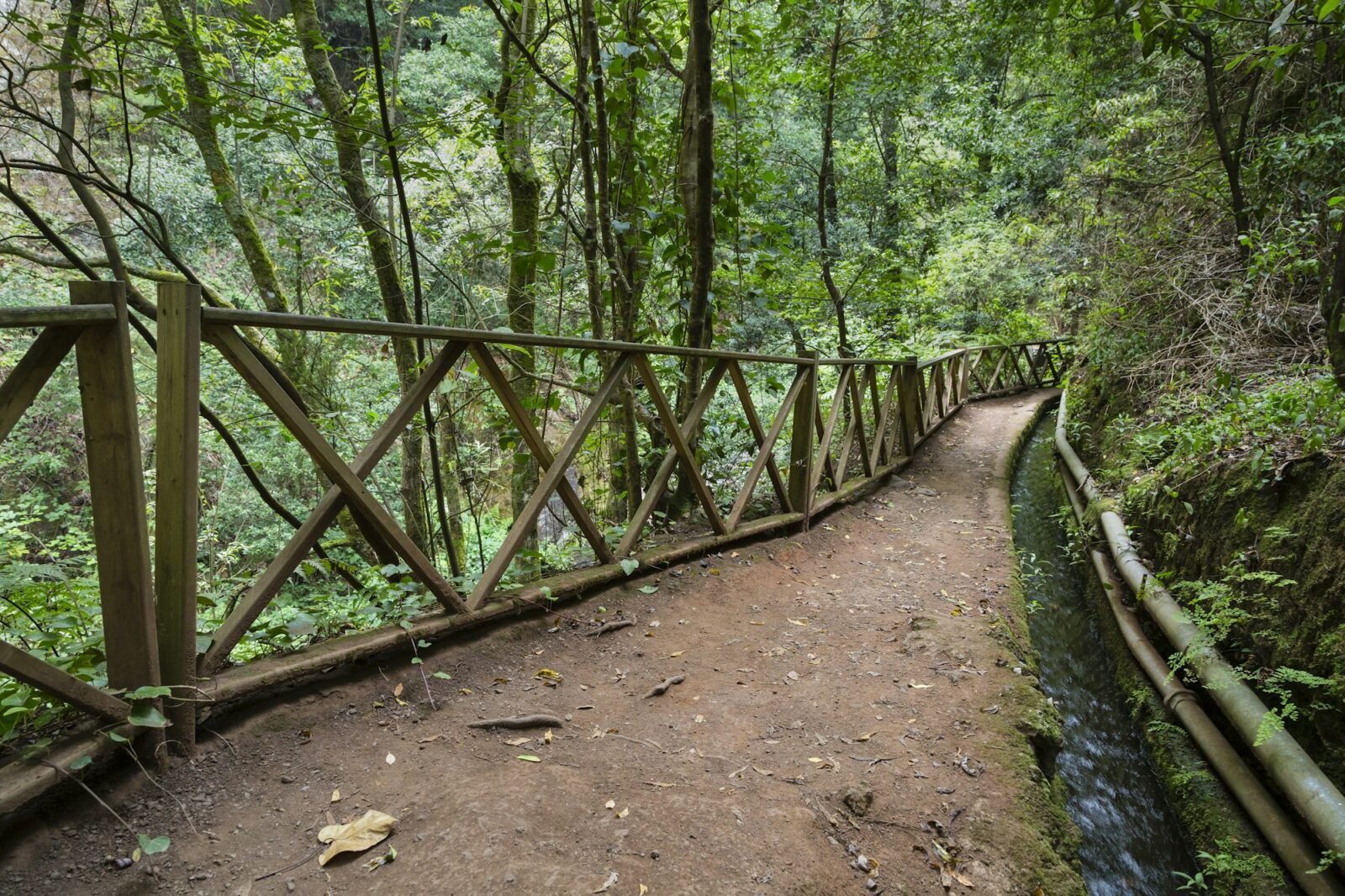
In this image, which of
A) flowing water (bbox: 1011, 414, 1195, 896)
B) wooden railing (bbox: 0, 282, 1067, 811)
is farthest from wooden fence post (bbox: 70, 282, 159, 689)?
flowing water (bbox: 1011, 414, 1195, 896)

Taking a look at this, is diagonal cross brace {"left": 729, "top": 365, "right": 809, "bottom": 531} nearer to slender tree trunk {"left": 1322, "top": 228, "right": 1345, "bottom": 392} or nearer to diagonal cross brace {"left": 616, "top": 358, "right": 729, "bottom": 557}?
diagonal cross brace {"left": 616, "top": 358, "right": 729, "bottom": 557}

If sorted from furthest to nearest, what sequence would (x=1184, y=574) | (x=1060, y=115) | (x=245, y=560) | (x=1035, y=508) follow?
(x=1060, y=115) < (x=245, y=560) < (x=1035, y=508) < (x=1184, y=574)

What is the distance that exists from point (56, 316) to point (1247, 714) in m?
4.44

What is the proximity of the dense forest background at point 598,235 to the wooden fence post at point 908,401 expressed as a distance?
1.89 meters

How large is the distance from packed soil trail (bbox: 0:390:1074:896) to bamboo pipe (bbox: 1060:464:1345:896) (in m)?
0.81

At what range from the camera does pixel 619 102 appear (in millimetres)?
4246

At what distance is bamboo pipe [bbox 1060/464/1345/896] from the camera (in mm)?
2277

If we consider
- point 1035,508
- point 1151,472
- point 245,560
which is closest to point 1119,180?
point 1035,508

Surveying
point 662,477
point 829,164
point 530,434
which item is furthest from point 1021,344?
point 530,434

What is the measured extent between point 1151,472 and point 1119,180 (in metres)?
4.99

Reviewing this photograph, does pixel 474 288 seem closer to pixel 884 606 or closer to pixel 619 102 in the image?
pixel 619 102

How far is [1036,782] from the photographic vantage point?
8.05ft

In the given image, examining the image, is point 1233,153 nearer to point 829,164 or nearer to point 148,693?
point 829,164

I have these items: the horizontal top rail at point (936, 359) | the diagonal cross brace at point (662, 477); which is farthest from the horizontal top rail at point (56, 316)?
the horizontal top rail at point (936, 359)
